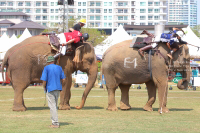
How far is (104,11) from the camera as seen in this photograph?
16425 centimetres

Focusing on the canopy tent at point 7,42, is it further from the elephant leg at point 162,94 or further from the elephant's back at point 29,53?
the elephant leg at point 162,94

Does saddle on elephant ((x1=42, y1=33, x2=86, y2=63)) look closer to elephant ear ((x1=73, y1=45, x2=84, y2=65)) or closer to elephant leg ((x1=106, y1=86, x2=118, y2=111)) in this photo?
elephant ear ((x1=73, y1=45, x2=84, y2=65))

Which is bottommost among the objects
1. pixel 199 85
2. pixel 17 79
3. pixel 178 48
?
pixel 199 85

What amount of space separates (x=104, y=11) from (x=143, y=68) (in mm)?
148904

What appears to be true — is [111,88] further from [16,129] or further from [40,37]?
[16,129]

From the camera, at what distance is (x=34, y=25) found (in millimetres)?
135625

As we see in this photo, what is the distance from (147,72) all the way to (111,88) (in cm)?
169

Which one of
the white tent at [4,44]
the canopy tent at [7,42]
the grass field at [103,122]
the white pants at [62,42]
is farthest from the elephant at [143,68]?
the white tent at [4,44]

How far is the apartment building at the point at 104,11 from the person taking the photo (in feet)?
536

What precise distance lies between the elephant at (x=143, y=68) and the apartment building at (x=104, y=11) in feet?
472

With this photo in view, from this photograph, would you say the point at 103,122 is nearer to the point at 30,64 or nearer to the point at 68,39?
the point at 30,64

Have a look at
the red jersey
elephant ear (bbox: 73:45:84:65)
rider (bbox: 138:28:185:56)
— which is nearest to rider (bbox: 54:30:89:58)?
the red jersey

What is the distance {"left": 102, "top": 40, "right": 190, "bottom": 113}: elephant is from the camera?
1673cm

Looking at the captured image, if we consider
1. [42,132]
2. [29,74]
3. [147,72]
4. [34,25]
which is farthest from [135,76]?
[34,25]
